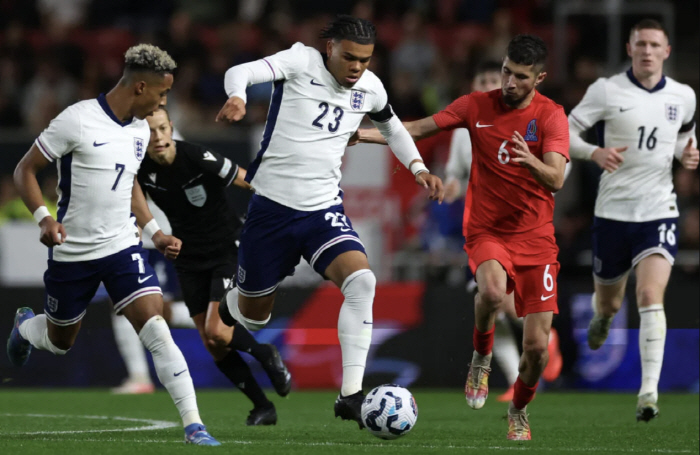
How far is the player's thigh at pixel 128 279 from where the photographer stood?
273 inches

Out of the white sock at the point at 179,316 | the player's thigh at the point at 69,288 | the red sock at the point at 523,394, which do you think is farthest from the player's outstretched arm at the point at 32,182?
the white sock at the point at 179,316

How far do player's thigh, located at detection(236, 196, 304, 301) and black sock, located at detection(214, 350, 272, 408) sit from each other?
1.47m

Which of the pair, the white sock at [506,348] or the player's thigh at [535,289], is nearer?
the player's thigh at [535,289]

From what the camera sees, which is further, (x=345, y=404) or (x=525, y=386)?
(x=525, y=386)

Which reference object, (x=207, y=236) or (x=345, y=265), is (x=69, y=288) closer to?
(x=345, y=265)

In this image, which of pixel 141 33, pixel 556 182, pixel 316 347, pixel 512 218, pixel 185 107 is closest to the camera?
pixel 556 182

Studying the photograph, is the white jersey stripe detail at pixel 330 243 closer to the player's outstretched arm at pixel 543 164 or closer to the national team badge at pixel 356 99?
the national team badge at pixel 356 99

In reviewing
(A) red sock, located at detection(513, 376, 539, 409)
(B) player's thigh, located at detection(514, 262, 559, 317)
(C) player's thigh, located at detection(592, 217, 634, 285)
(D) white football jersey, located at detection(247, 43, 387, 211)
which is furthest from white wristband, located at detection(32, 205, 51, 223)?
(C) player's thigh, located at detection(592, 217, 634, 285)

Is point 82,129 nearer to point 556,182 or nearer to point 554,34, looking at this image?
point 556,182

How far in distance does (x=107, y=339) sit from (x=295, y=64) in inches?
255

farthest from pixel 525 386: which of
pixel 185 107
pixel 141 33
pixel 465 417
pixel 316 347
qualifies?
pixel 141 33

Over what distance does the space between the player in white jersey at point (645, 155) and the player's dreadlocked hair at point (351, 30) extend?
2.47 meters

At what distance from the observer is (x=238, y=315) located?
7.90 meters

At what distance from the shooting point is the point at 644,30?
9219mm
